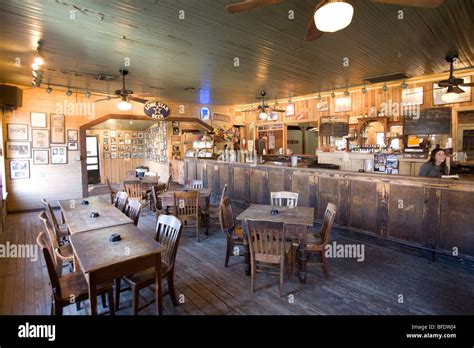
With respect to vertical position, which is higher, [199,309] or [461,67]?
[461,67]

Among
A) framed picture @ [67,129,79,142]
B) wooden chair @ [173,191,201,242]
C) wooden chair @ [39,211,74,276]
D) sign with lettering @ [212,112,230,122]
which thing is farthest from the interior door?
wooden chair @ [39,211,74,276]

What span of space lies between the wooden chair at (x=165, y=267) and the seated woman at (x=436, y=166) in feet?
14.1

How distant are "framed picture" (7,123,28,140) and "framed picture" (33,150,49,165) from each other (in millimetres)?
477

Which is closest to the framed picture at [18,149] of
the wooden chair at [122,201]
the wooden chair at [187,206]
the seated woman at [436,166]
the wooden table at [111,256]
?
the wooden chair at [122,201]

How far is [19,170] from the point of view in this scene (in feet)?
25.4

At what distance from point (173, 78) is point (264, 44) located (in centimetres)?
308

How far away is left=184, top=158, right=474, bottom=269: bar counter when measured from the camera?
13.3 feet

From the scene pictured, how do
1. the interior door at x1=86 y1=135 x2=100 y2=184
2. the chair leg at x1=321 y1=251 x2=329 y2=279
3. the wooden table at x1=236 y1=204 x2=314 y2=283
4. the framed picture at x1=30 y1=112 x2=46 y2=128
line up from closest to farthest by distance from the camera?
the wooden table at x1=236 y1=204 x2=314 y2=283, the chair leg at x1=321 y1=251 x2=329 y2=279, the framed picture at x1=30 y1=112 x2=46 y2=128, the interior door at x1=86 y1=135 x2=100 y2=184

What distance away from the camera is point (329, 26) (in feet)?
7.51

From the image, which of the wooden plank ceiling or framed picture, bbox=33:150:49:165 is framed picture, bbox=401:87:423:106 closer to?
the wooden plank ceiling

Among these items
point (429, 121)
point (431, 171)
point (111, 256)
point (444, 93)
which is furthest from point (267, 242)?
point (429, 121)

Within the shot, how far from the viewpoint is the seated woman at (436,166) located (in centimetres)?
480
